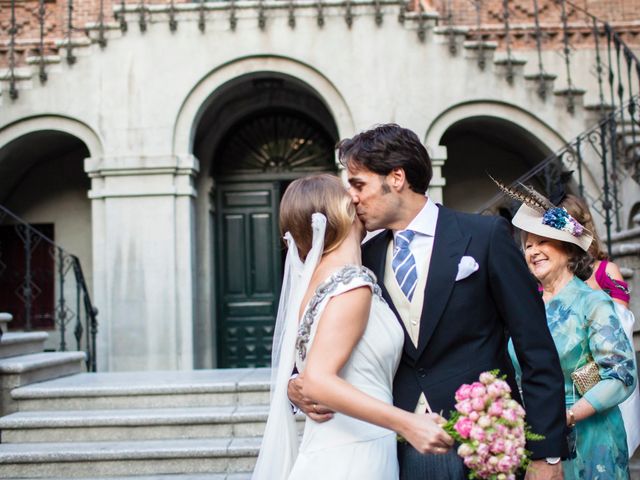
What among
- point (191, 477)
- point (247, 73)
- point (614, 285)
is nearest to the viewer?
point (614, 285)

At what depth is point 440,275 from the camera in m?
2.53

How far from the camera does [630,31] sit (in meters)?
12.2

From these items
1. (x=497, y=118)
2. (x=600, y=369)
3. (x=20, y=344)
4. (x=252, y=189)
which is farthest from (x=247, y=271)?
(x=600, y=369)

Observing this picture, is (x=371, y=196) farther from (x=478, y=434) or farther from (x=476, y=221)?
(x=478, y=434)

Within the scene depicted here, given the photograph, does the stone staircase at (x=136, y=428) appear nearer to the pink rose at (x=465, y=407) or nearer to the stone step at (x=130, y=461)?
the stone step at (x=130, y=461)

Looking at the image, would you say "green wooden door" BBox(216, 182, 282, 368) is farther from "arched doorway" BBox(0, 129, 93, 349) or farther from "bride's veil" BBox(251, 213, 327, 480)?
"bride's veil" BBox(251, 213, 327, 480)

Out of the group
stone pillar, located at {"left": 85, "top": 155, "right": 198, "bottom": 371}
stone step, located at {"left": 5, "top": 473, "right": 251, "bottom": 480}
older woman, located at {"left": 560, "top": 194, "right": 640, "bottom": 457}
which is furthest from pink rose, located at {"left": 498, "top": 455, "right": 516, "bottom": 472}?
stone pillar, located at {"left": 85, "top": 155, "right": 198, "bottom": 371}

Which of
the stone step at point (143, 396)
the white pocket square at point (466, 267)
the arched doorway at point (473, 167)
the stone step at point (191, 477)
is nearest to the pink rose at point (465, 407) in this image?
the white pocket square at point (466, 267)

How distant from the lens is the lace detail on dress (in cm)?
243

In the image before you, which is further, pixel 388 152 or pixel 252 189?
pixel 252 189

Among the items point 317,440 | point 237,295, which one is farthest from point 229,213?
point 317,440

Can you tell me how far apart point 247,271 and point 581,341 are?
363 inches

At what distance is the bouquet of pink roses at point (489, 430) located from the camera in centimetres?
211

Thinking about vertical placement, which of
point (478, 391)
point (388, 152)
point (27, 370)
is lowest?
point (27, 370)
